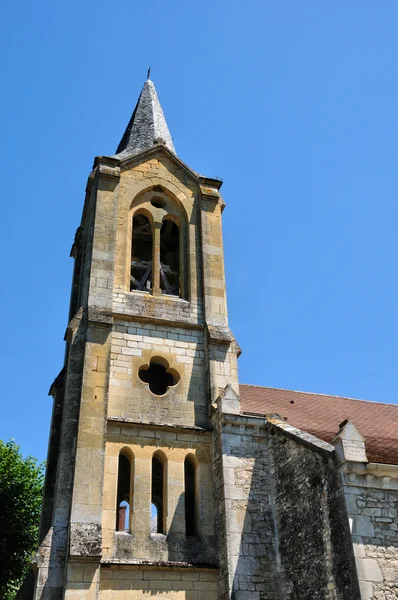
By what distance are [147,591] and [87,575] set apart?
1393mm

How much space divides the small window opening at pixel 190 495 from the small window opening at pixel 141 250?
18.8ft

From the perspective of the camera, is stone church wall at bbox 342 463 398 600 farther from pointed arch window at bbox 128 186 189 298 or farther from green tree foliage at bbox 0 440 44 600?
green tree foliage at bbox 0 440 44 600

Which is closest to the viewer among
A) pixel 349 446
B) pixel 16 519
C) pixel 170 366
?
pixel 349 446

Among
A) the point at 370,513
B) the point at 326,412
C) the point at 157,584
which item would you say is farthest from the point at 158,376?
the point at 370,513

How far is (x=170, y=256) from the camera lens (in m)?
20.1

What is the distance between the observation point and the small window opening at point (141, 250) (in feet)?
60.6

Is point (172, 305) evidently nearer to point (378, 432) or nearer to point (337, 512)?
point (378, 432)

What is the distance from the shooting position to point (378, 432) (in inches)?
617

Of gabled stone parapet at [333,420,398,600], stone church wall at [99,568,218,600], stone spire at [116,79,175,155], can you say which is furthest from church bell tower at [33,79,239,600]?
gabled stone parapet at [333,420,398,600]

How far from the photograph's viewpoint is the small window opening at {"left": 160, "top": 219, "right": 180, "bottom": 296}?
18.6 metres

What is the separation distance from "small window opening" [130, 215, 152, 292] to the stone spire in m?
2.30

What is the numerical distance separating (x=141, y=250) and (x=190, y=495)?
8.30 metres

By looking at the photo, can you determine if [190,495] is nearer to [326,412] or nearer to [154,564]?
[154,564]

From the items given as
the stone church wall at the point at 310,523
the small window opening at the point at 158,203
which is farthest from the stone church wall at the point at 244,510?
the small window opening at the point at 158,203
